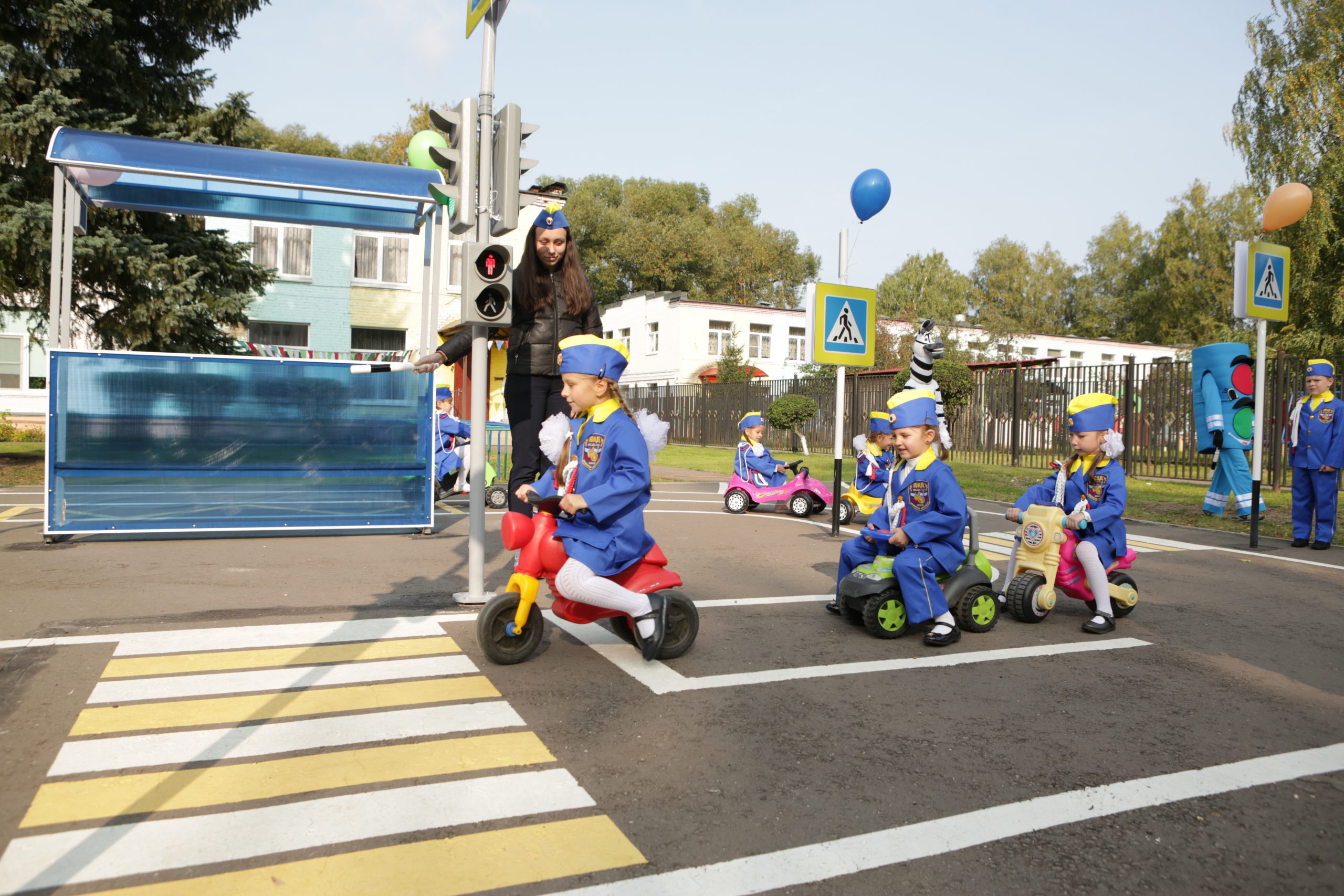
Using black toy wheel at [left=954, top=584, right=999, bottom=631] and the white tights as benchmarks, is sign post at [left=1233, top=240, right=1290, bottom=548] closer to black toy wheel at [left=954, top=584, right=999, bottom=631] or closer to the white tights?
black toy wheel at [left=954, top=584, right=999, bottom=631]

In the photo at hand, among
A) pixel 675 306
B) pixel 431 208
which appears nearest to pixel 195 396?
pixel 431 208

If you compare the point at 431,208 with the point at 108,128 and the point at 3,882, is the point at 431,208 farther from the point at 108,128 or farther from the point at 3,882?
the point at 3,882

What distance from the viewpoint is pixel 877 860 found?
287cm

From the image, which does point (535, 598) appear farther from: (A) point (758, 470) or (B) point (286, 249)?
(B) point (286, 249)

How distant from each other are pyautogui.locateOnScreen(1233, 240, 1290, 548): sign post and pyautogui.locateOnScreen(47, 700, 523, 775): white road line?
29.8 ft

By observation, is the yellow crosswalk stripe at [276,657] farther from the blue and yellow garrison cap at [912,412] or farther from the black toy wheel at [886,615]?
the blue and yellow garrison cap at [912,412]

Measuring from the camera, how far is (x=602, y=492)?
472 cm

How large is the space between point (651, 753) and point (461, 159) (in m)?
4.38

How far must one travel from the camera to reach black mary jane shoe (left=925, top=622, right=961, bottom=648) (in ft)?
18.1

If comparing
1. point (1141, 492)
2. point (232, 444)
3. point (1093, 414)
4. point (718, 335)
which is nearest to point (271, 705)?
point (1093, 414)

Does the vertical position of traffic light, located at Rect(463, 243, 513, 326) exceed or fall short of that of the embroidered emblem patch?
it exceeds it

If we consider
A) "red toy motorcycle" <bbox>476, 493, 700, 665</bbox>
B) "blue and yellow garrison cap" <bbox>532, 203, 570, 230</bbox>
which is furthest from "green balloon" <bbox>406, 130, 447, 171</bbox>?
"red toy motorcycle" <bbox>476, 493, 700, 665</bbox>

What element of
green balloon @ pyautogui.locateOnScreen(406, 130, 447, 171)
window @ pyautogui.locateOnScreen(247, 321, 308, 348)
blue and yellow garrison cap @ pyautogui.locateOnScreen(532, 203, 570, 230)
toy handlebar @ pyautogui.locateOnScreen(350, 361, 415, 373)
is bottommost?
toy handlebar @ pyautogui.locateOnScreen(350, 361, 415, 373)

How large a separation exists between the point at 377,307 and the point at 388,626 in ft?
86.5
